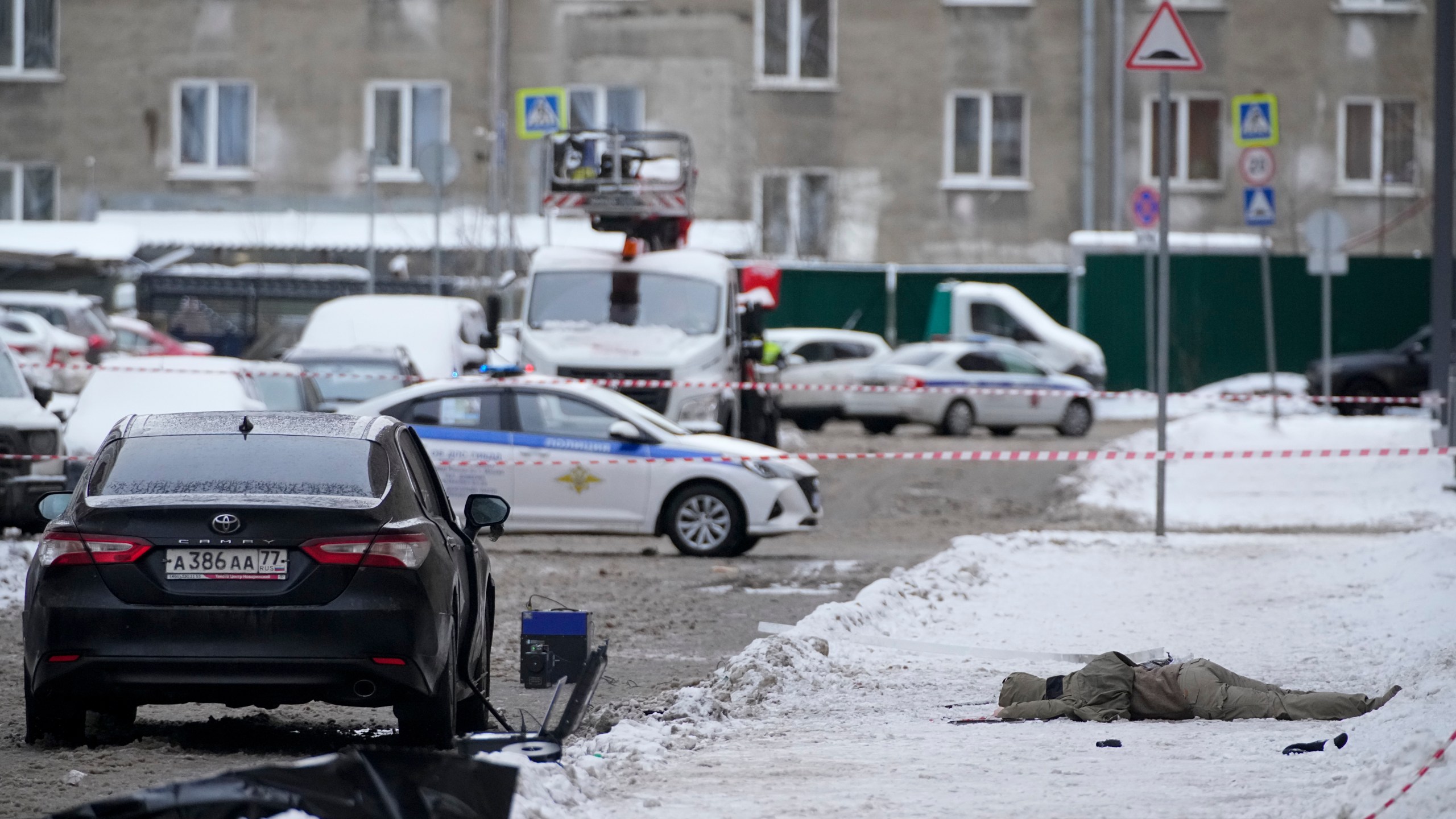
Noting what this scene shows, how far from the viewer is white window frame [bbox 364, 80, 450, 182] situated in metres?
40.9

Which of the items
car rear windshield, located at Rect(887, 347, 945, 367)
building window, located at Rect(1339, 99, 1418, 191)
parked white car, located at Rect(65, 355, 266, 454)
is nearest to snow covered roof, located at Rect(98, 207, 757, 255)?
A: car rear windshield, located at Rect(887, 347, 945, 367)

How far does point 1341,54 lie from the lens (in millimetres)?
40469

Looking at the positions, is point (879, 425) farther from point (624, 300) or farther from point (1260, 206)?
point (624, 300)

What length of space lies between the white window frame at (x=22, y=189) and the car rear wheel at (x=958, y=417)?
70.4 ft

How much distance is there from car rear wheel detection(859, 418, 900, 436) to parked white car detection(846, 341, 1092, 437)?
16 mm

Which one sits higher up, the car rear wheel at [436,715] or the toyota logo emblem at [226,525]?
the toyota logo emblem at [226,525]

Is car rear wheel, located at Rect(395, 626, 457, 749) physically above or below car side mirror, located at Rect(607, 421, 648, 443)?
below

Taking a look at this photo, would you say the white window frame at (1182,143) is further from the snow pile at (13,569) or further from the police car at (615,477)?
the snow pile at (13,569)

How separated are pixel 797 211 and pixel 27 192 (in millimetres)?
15763

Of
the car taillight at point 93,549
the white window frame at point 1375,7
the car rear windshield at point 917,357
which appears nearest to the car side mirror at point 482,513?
the car taillight at point 93,549

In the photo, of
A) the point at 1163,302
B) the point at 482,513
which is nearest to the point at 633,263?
the point at 1163,302

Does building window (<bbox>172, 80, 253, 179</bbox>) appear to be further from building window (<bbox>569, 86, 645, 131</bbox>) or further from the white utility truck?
the white utility truck

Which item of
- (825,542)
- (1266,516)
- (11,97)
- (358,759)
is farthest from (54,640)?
(11,97)

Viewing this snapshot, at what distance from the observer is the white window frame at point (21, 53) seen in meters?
41.2
